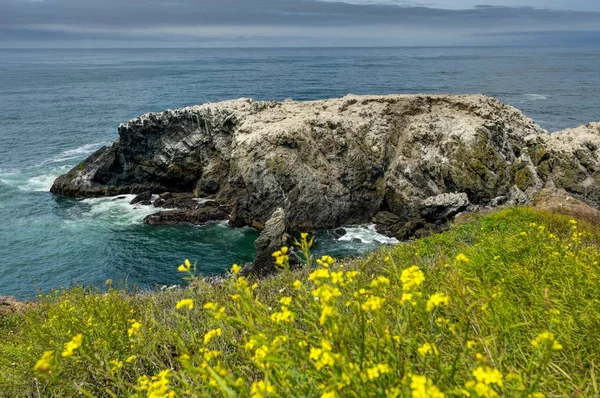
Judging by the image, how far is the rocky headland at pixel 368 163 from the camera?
3053 cm

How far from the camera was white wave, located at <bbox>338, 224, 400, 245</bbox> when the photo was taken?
97.9ft

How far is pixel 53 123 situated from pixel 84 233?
1814 inches

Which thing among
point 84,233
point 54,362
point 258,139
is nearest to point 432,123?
point 258,139

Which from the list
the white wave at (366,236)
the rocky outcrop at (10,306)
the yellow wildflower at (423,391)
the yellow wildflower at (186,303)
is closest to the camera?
the yellow wildflower at (423,391)

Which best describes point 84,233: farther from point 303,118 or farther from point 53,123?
point 53,123

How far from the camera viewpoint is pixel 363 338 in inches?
105

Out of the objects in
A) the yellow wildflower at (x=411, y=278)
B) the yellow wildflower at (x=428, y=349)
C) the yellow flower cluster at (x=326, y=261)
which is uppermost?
the yellow wildflower at (x=411, y=278)

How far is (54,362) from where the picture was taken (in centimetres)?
512

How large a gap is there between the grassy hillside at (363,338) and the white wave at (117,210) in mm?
26882

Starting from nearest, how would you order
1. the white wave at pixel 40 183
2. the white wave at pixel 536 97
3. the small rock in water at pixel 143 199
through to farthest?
the small rock in water at pixel 143 199, the white wave at pixel 40 183, the white wave at pixel 536 97

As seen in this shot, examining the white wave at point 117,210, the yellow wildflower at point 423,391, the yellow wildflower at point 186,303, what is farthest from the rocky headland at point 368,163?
the yellow wildflower at point 423,391

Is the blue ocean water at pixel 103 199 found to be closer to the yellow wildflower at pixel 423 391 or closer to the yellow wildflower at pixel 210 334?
the yellow wildflower at pixel 210 334

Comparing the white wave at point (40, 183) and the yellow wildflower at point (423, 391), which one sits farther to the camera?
the white wave at point (40, 183)

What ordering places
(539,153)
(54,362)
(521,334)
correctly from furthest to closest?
(539,153) → (54,362) → (521,334)
